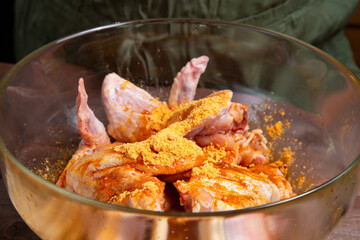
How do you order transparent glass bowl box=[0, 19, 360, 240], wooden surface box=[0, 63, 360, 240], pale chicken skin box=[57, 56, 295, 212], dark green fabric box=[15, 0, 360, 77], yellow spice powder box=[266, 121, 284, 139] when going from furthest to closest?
1. dark green fabric box=[15, 0, 360, 77]
2. yellow spice powder box=[266, 121, 284, 139]
3. wooden surface box=[0, 63, 360, 240]
4. pale chicken skin box=[57, 56, 295, 212]
5. transparent glass bowl box=[0, 19, 360, 240]

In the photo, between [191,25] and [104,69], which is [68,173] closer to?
[104,69]

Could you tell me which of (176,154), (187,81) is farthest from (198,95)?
(176,154)

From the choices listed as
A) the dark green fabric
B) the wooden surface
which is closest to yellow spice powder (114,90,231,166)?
the wooden surface

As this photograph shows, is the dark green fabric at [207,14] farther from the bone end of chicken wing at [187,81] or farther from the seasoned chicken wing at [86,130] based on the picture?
the seasoned chicken wing at [86,130]

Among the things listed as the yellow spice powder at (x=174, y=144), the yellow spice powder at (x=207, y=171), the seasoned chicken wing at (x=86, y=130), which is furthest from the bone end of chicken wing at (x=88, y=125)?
the yellow spice powder at (x=207, y=171)

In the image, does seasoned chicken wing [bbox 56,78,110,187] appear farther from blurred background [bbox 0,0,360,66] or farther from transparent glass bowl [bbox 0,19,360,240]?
blurred background [bbox 0,0,360,66]
